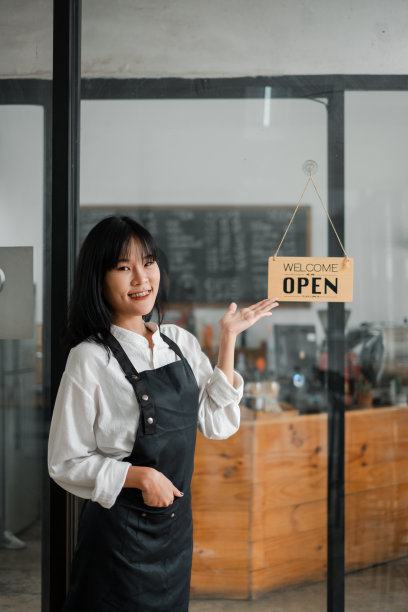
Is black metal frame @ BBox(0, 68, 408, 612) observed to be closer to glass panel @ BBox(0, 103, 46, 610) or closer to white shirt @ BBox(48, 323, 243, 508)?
glass panel @ BBox(0, 103, 46, 610)

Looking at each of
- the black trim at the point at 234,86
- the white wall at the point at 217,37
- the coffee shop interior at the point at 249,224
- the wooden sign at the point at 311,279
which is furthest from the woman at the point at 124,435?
the white wall at the point at 217,37

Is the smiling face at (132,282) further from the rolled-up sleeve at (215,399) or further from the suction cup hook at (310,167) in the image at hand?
the suction cup hook at (310,167)

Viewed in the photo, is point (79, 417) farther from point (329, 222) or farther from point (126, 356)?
point (329, 222)

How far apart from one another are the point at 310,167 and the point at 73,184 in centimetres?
86

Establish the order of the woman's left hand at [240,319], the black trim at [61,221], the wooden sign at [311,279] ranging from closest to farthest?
the woman's left hand at [240,319], the wooden sign at [311,279], the black trim at [61,221]

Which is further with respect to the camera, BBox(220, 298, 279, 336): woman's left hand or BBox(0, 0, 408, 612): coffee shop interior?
BBox(0, 0, 408, 612): coffee shop interior

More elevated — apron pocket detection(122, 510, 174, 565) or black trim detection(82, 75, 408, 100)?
black trim detection(82, 75, 408, 100)

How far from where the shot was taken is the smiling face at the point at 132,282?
135 centimetres

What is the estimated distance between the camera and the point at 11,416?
1.90 metres

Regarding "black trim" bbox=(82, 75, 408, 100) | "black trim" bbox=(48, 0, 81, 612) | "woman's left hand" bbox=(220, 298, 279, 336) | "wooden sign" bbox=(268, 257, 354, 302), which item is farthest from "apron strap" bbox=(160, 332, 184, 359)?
"black trim" bbox=(82, 75, 408, 100)

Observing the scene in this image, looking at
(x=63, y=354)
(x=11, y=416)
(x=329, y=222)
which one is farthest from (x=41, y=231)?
(x=329, y=222)

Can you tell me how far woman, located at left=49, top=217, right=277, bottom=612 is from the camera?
1.29 m

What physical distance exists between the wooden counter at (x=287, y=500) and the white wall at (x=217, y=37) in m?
1.28

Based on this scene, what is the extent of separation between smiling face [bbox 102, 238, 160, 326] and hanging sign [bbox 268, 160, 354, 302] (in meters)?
0.45
